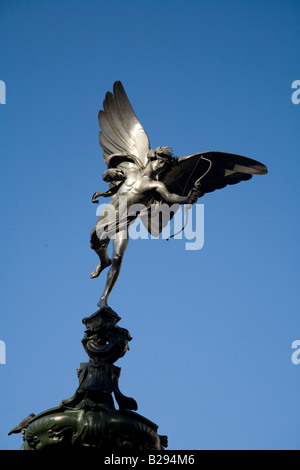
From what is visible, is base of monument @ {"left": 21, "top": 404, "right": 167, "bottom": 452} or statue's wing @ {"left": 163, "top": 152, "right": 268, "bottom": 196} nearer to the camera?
base of monument @ {"left": 21, "top": 404, "right": 167, "bottom": 452}

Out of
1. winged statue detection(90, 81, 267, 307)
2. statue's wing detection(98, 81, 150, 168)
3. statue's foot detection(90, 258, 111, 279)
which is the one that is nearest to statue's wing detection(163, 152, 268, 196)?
winged statue detection(90, 81, 267, 307)

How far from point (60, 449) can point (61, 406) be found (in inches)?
27.5

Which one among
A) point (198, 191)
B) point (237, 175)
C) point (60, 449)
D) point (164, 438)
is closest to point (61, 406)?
point (60, 449)

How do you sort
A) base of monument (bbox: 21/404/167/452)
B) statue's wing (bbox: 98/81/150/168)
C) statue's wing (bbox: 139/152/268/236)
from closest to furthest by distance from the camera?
base of monument (bbox: 21/404/167/452) → statue's wing (bbox: 139/152/268/236) → statue's wing (bbox: 98/81/150/168)

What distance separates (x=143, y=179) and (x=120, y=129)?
1.74 metres

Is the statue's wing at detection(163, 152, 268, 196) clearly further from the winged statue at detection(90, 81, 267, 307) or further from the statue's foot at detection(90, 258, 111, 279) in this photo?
the statue's foot at detection(90, 258, 111, 279)

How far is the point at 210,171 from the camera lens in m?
15.8

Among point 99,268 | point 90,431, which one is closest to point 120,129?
point 99,268

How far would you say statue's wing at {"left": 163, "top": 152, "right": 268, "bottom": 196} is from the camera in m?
15.6

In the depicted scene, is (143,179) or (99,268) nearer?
(99,268)

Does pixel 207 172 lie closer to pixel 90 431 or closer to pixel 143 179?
pixel 143 179

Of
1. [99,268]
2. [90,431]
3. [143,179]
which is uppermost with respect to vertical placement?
[143,179]

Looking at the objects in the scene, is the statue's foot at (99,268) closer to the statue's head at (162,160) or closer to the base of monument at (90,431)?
the statue's head at (162,160)
